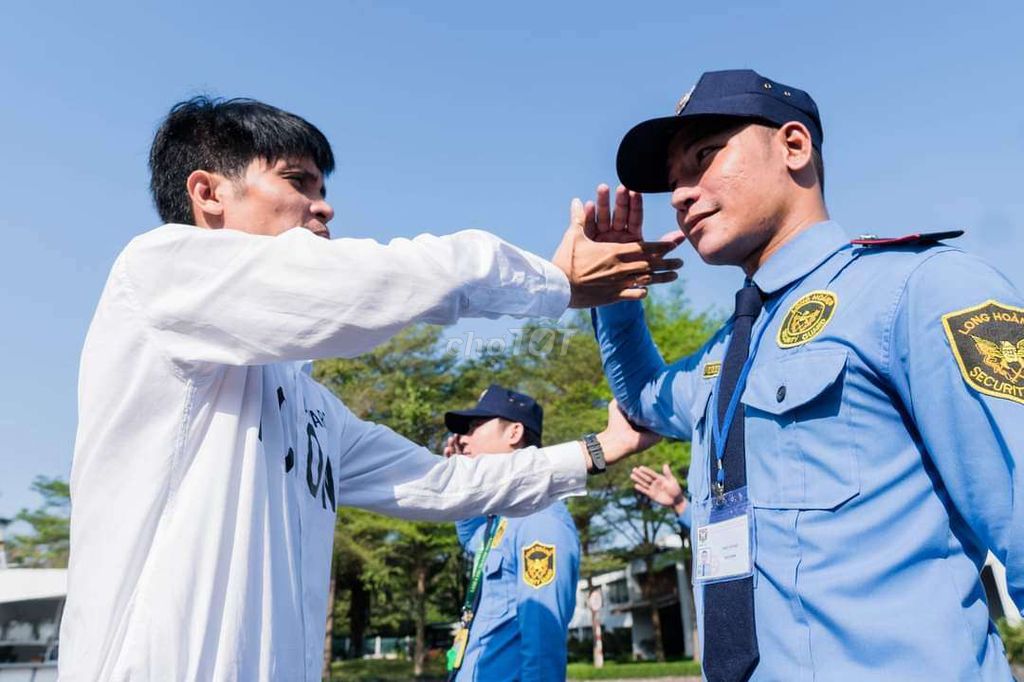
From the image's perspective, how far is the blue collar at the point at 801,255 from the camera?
2.36m

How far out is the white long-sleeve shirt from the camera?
6.04 ft

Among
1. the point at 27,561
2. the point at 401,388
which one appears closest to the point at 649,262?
the point at 401,388

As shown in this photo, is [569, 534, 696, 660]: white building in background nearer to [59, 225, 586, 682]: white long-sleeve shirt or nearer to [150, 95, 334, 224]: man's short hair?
[150, 95, 334, 224]: man's short hair

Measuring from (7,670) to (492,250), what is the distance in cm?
1276

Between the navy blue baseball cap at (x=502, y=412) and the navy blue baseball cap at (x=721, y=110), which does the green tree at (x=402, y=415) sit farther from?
the navy blue baseball cap at (x=721, y=110)

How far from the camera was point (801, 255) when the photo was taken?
2.39m

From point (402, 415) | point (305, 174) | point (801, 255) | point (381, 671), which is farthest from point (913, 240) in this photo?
point (381, 671)

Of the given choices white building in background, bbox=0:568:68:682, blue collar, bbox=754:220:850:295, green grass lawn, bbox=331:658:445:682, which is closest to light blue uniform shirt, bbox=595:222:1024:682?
blue collar, bbox=754:220:850:295

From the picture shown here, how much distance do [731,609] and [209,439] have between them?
146 centimetres

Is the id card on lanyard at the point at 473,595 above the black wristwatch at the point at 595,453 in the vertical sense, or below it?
below

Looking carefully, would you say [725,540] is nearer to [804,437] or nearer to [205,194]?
[804,437]

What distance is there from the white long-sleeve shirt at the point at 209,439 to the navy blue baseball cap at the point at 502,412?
4243 millimetres

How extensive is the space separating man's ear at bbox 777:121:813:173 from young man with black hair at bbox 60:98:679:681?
902 millimetres

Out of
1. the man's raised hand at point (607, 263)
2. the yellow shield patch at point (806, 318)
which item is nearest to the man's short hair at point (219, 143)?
the man's raised hand at point (607, 263)
